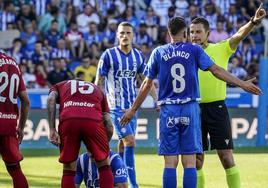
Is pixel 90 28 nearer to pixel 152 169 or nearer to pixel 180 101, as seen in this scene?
pixel 152 169

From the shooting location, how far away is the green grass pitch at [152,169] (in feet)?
44.8

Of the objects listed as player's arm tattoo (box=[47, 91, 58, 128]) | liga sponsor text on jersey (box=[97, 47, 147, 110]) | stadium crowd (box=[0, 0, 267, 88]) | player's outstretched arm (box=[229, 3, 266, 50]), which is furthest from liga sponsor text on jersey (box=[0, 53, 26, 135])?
stadium crowd (box=[0, 0, 267, 88])

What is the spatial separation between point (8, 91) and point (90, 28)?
1482 cm

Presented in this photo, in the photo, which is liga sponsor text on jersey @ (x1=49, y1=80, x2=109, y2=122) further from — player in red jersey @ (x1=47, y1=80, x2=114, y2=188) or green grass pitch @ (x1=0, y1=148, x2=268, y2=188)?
green grass pitch @ (x1=0, y1=148, x2=268, y2=188)

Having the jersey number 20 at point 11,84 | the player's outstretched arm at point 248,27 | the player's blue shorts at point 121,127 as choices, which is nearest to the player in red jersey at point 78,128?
the jersey number 20 at point 11,84

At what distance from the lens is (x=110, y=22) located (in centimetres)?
2539

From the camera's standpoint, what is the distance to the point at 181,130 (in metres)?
10.6

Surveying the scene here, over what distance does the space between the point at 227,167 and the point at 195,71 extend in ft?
5.20

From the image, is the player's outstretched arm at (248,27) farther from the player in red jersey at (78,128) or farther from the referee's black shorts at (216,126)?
the player in red jersey at (78,128)

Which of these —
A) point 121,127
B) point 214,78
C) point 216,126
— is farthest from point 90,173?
point 121,127

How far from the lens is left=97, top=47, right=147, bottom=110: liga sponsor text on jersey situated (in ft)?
43.8

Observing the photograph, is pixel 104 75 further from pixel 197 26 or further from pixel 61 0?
pixel 61 0

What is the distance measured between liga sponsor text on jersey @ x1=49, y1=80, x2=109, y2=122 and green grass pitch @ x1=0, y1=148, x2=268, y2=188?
302cm

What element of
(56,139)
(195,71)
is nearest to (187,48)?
(195,71)
